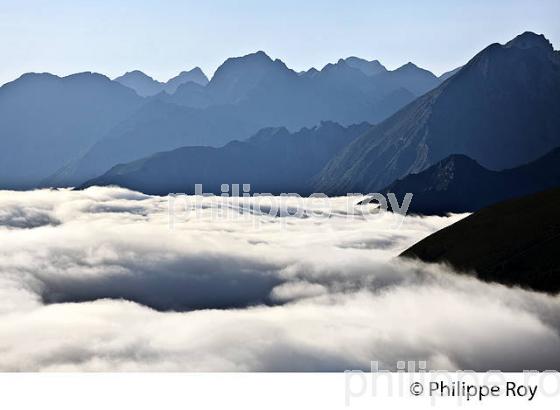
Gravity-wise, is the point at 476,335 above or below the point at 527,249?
below

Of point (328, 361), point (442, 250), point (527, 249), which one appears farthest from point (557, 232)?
point (328, 361)

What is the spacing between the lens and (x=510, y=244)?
128 m

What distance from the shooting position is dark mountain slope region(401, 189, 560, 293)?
11481cm

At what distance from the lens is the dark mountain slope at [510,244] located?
11481 cm

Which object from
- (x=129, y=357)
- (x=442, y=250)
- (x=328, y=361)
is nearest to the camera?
(x=328, y=361)
